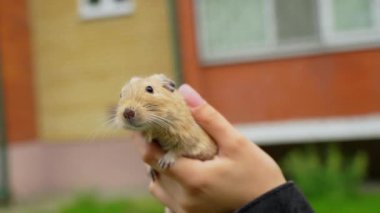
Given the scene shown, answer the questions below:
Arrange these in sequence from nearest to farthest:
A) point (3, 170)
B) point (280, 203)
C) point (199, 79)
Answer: point (280, 203) < point (199, 79) < point (3, 170)

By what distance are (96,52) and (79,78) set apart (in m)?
0.52

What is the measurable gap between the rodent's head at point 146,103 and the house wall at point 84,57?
377 inches

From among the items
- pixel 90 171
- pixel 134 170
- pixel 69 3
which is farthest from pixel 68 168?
pixel 69 3

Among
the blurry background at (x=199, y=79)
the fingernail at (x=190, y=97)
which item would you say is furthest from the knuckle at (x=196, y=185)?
the blurry background at (x=199, y=79)

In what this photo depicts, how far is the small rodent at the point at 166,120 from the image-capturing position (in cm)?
208

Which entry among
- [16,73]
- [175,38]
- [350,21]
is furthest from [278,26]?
[16,73]

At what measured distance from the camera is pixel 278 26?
9.65 m

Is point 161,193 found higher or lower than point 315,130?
higher

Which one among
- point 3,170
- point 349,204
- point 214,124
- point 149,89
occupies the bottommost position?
point 3,170

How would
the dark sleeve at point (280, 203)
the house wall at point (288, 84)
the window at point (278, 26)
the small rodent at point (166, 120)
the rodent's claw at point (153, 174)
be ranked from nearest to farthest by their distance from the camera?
1. the dark sleeve at point (280, 203)
2. the small rodent at point (166, 120)
3. the rodent's claw at point (153, 174)
4. the house wall at point (288, 84)
5. the window at point (278, 26)

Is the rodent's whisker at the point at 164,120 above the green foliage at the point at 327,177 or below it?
above

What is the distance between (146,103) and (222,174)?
0.29 meters

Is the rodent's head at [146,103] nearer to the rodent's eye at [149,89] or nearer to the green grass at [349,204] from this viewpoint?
the rodent's eye at [149,89]

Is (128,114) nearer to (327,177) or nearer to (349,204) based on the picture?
(349,204)
